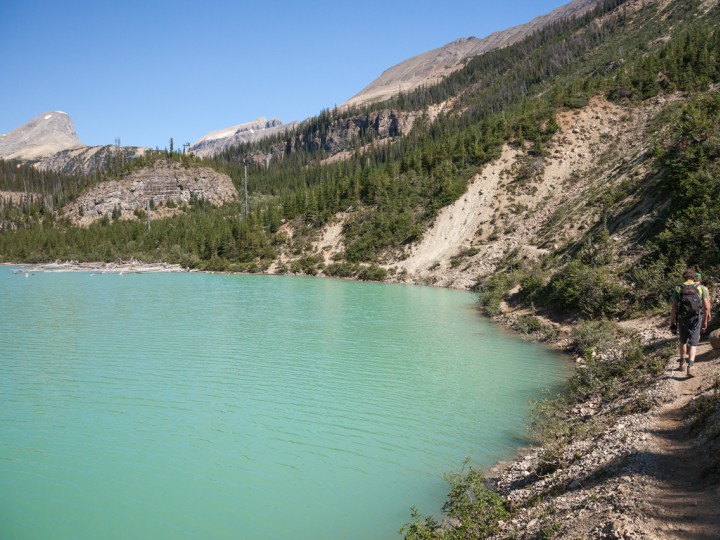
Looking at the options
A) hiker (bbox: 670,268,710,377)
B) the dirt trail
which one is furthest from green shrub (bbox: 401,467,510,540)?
hiker (bbox: 670,268,710,377)

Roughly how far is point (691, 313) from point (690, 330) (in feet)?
1.38

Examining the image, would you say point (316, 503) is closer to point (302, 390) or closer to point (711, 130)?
point (302, 390)

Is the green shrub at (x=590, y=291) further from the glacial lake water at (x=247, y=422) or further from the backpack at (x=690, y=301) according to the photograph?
the backpack at (x=690, y=301)

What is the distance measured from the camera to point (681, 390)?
37.7 ft

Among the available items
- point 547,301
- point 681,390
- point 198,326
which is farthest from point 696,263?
point 198,326

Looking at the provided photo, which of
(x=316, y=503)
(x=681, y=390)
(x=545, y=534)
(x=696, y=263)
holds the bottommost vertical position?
(x=316, y=503)

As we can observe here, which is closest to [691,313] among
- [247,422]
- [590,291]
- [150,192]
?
[247,422]

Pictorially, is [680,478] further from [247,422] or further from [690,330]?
[247,422]

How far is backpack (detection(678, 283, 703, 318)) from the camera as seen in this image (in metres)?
11.9

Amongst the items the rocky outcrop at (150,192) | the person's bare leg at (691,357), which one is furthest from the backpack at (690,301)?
the rocky outcrop at (150,192)

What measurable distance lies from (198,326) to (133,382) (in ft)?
39.7

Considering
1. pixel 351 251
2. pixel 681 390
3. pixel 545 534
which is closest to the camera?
pixel 545 534

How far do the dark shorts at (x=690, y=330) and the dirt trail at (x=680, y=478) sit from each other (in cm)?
75

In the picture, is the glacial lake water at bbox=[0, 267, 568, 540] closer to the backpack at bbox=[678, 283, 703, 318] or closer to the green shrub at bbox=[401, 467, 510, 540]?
the green shrub at bbox=[401, 467, 510, 540]
